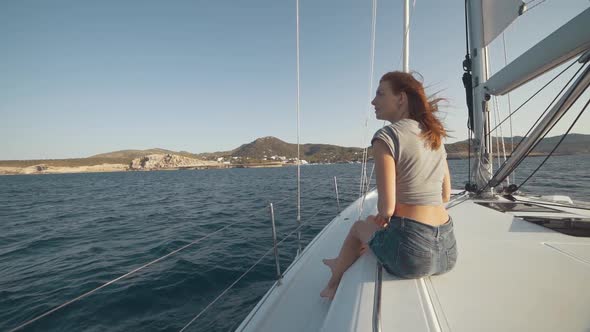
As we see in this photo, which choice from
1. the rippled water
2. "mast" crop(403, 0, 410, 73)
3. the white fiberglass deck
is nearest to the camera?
the white fiberglass deck

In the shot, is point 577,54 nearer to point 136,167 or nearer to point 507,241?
point 507,241

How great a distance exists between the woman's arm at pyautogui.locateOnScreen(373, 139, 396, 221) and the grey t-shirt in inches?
1.4

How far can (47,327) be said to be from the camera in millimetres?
3541

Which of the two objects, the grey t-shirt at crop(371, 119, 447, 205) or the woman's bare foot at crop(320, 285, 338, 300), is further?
the woman's bare foot at crop(320, 285, 338, 300)

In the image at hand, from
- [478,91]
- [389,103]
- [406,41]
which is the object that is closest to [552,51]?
[389,103]

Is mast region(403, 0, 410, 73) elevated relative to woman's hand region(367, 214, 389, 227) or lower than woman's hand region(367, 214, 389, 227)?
elevated

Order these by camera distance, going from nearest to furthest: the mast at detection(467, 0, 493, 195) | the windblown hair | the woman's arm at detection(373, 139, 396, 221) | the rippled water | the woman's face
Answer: the woman's arm at detection(373, 139, 396, 221) < the windblown hair < the woman's face < the rippled water < the mast at detection(467, 0, 493, 195)

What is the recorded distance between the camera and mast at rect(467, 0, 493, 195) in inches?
159

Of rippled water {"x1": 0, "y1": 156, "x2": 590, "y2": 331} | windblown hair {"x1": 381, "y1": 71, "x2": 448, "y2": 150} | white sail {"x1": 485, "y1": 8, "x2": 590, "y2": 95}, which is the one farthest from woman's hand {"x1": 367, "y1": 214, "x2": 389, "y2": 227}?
white sail {"x1": 485, "y1": 8, "x2": 590, "y2": 95}

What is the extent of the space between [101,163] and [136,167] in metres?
13.0

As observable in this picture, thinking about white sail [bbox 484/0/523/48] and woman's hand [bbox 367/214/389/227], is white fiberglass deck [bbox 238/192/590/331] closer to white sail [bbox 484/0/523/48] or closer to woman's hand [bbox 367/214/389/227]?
woman's hand [bbox 367/214/389/227]

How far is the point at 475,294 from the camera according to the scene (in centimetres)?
136

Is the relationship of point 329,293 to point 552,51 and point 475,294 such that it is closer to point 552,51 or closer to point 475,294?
point 475,294

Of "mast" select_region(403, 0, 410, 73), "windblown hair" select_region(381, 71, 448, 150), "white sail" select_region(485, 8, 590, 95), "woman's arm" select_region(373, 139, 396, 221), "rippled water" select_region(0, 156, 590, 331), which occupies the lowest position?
"rippled water" select_region(0, 156, 590, 331)
